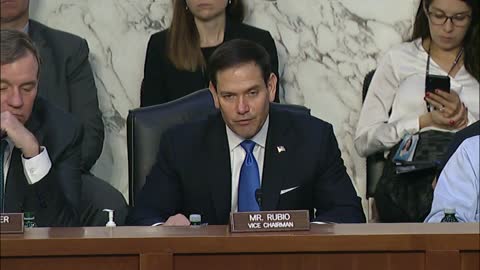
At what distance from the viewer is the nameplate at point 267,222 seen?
327 centimetres

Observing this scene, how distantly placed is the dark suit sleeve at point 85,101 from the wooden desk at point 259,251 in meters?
1.76

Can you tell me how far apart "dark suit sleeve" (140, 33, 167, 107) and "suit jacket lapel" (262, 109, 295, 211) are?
94cm

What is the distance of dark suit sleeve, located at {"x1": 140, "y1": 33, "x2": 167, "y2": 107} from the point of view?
5.05 metres

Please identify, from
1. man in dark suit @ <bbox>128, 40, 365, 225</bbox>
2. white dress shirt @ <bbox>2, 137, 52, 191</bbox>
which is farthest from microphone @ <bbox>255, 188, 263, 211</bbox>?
white dress shirt @ <bbox>2, 137, 52, 191</bbox>

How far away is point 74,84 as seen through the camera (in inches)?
196

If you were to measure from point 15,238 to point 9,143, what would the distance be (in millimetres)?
903

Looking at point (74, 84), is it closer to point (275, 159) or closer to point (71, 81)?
point (71, 81)

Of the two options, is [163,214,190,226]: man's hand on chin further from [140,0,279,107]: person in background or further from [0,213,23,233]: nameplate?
[140,0,279,107]: person in background

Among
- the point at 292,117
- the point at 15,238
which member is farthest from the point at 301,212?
the point at 292,117

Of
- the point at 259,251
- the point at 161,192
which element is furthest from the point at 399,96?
the point at 259,251

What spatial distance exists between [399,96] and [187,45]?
0.74 meters

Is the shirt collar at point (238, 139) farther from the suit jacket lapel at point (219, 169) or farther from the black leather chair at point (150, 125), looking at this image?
the black leather chair at point (150, 125)

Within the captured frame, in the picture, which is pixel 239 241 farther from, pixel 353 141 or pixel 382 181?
pixel 353 141

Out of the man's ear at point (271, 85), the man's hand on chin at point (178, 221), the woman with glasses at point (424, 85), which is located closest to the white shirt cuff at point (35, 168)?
the man's hand on chin at point (178, 221)
